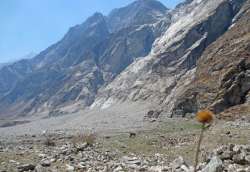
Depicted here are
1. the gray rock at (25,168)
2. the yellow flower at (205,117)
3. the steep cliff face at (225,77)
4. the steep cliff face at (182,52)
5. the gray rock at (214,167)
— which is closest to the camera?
the yellow flower at (205,117)

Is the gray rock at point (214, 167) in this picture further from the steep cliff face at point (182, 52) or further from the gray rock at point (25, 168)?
the steep cliff face at point (182, 52)

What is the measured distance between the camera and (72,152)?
2798cm

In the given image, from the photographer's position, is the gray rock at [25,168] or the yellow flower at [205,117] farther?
the gray rock at [25,168]

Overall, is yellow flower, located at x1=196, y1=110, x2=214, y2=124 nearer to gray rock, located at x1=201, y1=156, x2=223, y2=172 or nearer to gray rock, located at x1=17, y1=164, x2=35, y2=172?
gray rock, located at x1=201, y1=156, x2=223, y2=172

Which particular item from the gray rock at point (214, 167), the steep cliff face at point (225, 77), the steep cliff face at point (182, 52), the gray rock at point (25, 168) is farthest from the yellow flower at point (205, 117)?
the steep cliff face at point (182, 52)

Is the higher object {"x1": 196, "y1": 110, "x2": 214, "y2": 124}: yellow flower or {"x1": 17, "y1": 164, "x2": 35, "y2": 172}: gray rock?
{"x1": 196, "y1": 110, "x2": 214, "y2": 124}: yellow flower

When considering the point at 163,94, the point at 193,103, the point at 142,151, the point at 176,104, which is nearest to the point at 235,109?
the point at 193,103

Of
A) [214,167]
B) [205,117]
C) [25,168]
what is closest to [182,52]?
[25,168]

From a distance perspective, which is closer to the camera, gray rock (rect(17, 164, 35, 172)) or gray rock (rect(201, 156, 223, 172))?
gray rock (rect(201, 156, 223, 172))

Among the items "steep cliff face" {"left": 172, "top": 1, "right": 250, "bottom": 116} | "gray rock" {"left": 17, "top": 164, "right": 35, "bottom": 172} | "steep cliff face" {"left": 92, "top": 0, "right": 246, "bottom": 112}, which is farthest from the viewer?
"steep cliff face" {"left": 92, "top": 0, "right": 246, "bottom": 112}

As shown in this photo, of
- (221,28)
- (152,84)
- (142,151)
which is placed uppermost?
(221,28)

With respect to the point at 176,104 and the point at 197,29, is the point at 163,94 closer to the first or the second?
the point at 197,29

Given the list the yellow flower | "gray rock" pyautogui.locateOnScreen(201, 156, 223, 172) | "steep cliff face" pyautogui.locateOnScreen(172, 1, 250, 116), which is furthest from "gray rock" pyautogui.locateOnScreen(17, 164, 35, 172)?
"steep cliff face" pyautogui.locateOnScreen(172, 1, 250, 116)

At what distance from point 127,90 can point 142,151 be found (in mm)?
157017
